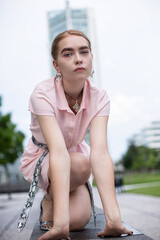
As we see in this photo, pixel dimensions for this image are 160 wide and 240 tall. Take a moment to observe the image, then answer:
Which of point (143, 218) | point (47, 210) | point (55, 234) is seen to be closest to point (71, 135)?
point (47, 210)

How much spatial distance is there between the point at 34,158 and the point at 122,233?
799 millimetres

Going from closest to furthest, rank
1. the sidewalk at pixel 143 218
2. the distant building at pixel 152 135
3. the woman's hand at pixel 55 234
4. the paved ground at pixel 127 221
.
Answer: the woman's hand at pixel 55 234
the paved ground at pixel 127 221
the sidewalk at pixel 143 218
the distant building at pixel 152 135

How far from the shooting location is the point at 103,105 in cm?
176

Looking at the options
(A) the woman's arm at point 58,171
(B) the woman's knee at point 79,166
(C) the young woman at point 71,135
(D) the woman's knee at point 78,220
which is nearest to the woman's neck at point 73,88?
(C) the young woman at point 71,135

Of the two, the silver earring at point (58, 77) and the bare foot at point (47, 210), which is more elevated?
the silver earring at point (58, 77)

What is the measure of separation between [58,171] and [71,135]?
413 millimetres

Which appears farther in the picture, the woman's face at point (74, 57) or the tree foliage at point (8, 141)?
the tree foliage at point (8, 141)

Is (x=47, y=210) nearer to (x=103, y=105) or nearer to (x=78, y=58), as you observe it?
(x=103, y=105)

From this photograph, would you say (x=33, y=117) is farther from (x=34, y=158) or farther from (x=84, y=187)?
(x=84, y=187)

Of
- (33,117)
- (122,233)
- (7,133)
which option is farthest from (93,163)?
(7,133)

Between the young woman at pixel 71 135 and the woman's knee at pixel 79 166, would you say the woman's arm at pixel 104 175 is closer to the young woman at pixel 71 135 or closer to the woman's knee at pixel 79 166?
the young woman at pixel 71 135

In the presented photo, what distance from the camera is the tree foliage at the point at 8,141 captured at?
54.8 ft

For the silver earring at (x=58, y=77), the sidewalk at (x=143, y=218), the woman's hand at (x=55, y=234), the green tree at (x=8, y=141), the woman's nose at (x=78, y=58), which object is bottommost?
the sidewalk at (x=143, y=218)

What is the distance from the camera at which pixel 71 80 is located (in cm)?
170
